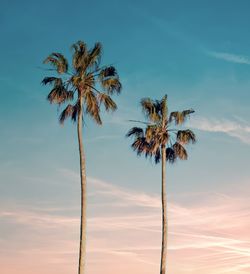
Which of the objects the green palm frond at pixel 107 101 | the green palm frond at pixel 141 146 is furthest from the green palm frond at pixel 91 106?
the green palm frond at pixel 141 146

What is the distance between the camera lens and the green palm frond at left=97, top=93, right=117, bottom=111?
49.1 metres

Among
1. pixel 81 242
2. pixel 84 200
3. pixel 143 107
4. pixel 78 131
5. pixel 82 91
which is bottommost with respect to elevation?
pixel 81 242

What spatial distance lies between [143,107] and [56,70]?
13074 millimetres

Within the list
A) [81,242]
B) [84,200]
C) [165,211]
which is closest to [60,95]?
[84,200]

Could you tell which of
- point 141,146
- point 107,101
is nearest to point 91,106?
point 107,101

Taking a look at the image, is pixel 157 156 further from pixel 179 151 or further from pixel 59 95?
pixel 59 95

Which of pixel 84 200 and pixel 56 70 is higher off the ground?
pixel 56 70

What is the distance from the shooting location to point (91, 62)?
4859cm

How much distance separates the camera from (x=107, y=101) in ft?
162

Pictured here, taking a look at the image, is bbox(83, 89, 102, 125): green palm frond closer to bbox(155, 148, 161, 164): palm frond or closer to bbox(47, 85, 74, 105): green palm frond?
bbox(47, 85, 74, 105): green palm frond

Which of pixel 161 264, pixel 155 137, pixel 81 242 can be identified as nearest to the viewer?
pixel 81 242

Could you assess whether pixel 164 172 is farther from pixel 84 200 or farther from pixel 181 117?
pixel 84 200

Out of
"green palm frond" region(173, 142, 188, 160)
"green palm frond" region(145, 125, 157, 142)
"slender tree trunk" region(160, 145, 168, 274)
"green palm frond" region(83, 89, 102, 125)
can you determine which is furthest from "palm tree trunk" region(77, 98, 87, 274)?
"green palm frond" region(173, 142, 188, 160)

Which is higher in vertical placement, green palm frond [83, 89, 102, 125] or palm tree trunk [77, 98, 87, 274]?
green palm frond [83, 89, 102, 125]
